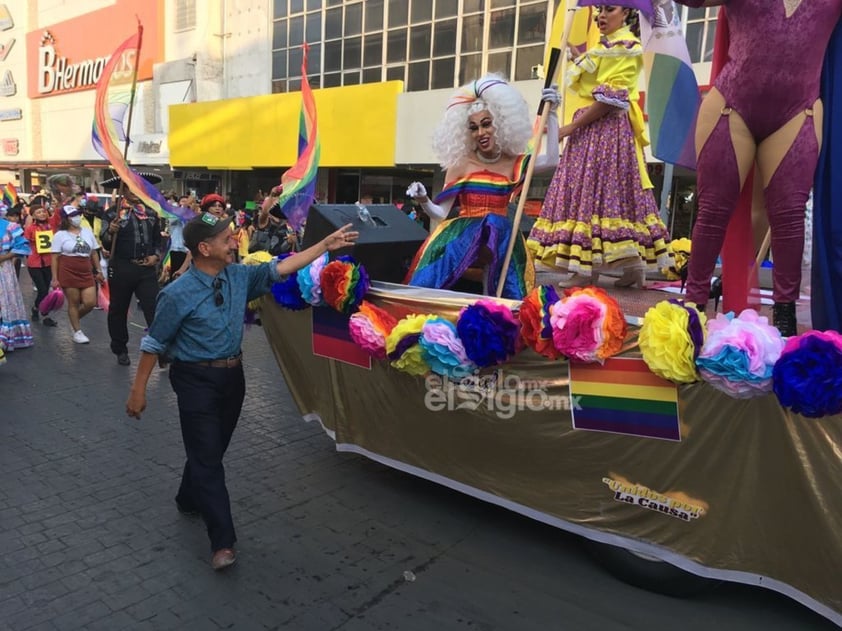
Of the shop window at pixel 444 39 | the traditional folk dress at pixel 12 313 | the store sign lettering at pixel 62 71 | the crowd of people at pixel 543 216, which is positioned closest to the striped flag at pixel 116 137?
the traditional folk dress at pixel 12 313

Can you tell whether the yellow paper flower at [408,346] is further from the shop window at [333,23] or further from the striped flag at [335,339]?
the shop window at [333,23]

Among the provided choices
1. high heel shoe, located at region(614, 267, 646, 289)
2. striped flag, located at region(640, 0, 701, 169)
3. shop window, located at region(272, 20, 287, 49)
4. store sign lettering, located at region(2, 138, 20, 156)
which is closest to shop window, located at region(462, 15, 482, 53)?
shop window, located at region(272, 20, 287, 49)

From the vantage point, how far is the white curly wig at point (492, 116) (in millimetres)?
3842

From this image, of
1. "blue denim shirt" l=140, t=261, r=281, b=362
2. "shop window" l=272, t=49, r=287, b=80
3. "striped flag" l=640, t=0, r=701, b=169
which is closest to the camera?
"blue denim shirt" l=140, t=261, r=281, b=362

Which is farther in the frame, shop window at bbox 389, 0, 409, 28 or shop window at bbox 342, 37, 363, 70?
shop window at bbox 342, 37, 363, 70

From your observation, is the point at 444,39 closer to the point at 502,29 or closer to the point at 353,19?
the point at 502,29

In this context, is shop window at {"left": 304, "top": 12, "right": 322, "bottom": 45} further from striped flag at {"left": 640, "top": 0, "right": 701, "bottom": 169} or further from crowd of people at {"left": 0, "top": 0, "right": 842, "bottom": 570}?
striped flag at {"left": 640, "top": 0, "right": 701, "bottom": 169}

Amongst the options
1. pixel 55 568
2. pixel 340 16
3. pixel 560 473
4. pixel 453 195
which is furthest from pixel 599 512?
pixel 340 16

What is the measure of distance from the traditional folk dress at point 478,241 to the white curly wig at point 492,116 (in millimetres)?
165

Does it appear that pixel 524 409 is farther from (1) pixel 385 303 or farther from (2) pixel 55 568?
(2) pixel 55 568

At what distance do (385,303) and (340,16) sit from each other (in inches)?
805

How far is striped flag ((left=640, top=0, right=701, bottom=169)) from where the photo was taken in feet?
10.8

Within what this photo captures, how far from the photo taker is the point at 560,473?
2934 mm

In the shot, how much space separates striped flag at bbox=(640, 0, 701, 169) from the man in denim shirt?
2226mm
